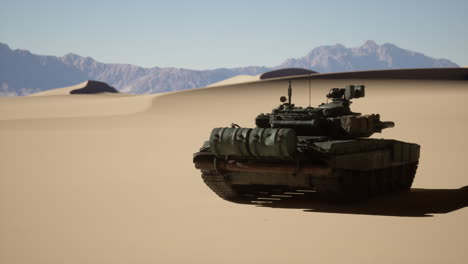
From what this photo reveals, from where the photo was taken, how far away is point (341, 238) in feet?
33.4

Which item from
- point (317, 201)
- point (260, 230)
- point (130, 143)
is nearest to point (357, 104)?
point (130, 143)

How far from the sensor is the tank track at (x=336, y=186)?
13352mm

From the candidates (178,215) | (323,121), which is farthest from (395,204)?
(178,215)

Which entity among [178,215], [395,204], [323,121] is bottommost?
[395,204]

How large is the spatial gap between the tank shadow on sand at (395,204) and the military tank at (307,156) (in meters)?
0.29

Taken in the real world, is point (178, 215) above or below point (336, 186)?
below

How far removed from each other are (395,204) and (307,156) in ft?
6.75

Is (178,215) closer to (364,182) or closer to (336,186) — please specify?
(336,186)

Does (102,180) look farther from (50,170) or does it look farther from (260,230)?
(260,230)

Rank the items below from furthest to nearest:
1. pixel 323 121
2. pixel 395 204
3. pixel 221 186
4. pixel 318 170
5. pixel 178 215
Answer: pixel 323 121
pixel 221 186
pixel 395 204
pixel 318 170
pixel 178 215

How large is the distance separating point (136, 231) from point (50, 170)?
929cm

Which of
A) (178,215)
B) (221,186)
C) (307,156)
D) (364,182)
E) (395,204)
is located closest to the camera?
(178,215)

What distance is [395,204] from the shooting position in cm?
1352

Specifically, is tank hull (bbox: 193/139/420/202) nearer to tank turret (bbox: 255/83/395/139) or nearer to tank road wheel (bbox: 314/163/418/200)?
tank road wheel (bbox: 314/163/418/200)
